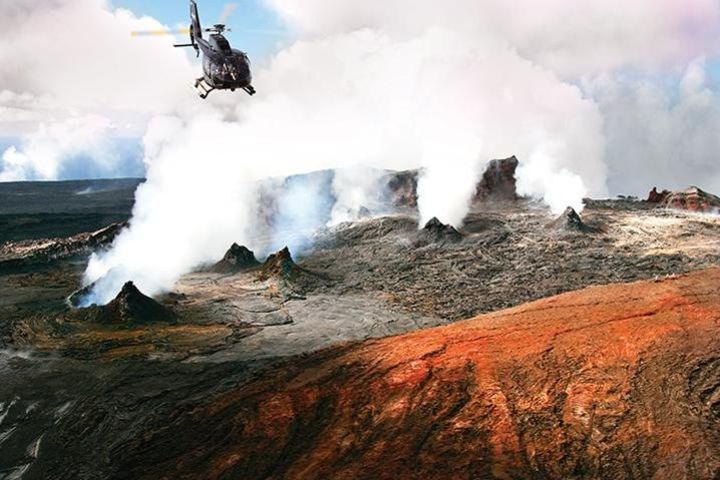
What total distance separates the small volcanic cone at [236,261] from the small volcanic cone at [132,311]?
9512 millimetres

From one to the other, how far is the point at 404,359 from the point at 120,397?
26.4ft

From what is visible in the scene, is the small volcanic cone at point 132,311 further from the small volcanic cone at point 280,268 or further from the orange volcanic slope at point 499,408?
the orange volcanic slope at point 499,408

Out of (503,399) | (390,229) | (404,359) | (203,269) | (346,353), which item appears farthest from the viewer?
(390,229)

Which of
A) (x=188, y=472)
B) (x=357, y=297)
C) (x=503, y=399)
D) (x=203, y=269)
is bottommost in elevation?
(x=188, y=472)

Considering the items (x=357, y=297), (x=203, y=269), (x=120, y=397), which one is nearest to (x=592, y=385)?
(x=120, y=397)

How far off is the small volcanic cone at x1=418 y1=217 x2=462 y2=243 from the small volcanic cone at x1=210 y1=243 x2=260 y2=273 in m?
11.3

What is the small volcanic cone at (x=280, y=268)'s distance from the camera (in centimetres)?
2895

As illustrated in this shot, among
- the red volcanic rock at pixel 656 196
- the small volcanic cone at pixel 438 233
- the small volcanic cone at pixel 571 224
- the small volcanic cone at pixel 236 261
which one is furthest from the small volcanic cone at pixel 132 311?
the red volcanic rock at pixel 656 196

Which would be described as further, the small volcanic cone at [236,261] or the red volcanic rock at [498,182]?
the red volcanic rock at [498,182]

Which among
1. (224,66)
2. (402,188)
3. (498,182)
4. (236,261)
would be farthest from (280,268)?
(498,182)

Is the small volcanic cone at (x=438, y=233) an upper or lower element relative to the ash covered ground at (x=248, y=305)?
upper

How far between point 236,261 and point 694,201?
37.8 m

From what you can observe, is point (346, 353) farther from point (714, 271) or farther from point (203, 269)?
point (203, 269)

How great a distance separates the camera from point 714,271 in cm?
1811
